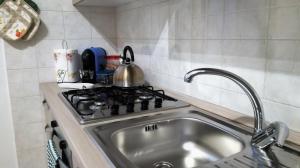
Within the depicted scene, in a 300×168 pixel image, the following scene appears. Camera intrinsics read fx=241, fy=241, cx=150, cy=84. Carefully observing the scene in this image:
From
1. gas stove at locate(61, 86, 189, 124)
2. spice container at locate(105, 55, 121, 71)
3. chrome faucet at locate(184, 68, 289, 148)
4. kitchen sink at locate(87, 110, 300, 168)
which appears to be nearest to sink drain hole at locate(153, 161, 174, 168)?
kitchen sink at locate(87, 110, 300, 168)

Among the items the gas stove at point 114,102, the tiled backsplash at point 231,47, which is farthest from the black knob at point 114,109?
the tiled backsplash at point 231,47

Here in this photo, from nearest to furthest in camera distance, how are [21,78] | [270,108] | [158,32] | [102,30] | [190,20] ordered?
[270,108] < [190,20] < [158,32] < [21,78] < [102,30]

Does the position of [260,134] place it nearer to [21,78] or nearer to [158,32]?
[158,32]

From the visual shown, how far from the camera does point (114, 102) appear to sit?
45.7 inches

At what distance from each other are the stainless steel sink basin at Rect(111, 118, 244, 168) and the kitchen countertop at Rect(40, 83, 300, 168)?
0.09m

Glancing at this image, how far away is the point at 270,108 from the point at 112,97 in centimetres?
74

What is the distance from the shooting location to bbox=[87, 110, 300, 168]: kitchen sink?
0.83 metres

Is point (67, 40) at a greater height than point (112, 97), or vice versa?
point (67, 40)

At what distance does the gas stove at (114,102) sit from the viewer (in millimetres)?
982

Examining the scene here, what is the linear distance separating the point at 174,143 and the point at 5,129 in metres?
1.40

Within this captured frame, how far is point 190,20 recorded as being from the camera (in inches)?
45.7

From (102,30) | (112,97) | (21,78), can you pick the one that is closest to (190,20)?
(112,97)

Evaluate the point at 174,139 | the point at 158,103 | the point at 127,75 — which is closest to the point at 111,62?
the point at 127,75

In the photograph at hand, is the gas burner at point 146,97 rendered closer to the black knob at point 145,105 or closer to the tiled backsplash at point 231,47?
the black knob at point 145,105
